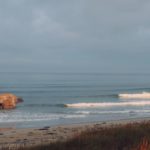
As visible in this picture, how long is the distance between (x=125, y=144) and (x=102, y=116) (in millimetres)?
20611

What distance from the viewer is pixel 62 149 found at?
885 centimetres

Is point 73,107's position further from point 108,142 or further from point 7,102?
point 108,142

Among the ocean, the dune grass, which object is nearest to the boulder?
the ocean

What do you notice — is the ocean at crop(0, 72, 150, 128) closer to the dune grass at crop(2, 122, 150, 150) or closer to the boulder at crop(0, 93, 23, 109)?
the boulder at crop(0, 93, 23, 109)

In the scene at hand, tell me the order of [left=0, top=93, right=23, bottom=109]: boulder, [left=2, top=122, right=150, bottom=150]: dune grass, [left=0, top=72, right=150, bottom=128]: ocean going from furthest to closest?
[left=0, top=93, right=23, bottom=109]: boulder
[left=0, top=72, right=150, bottom=128]: ocean
[left=2, top=122, right=150, bottom=150]: dune grass

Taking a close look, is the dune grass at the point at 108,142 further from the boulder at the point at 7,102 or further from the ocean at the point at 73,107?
the boulder at the point at 7,102

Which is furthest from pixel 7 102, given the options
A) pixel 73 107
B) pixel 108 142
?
pixel 108 142

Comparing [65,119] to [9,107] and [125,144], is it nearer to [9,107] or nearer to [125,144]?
[9,107]

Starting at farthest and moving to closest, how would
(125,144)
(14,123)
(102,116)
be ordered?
1. (102,116)
2. (14,123)
3. (125,144)

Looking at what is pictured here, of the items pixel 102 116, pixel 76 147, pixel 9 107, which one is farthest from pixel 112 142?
pixel 9 107

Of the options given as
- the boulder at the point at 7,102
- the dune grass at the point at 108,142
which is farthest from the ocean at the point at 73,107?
the dune grass at the point at 108,142

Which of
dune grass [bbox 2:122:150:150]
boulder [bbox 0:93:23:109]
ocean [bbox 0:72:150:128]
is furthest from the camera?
boulder [bbox 0:93:23:109]

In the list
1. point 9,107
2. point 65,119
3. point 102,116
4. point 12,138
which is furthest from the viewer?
point 9,107

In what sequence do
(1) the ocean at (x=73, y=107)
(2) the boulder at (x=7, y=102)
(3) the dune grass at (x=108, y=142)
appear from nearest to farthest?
(3) the dune grass at (x=108, y=142) → (1) the ocean at (x=73, y=107) → (2) the boulder at (x=7, y=102)
